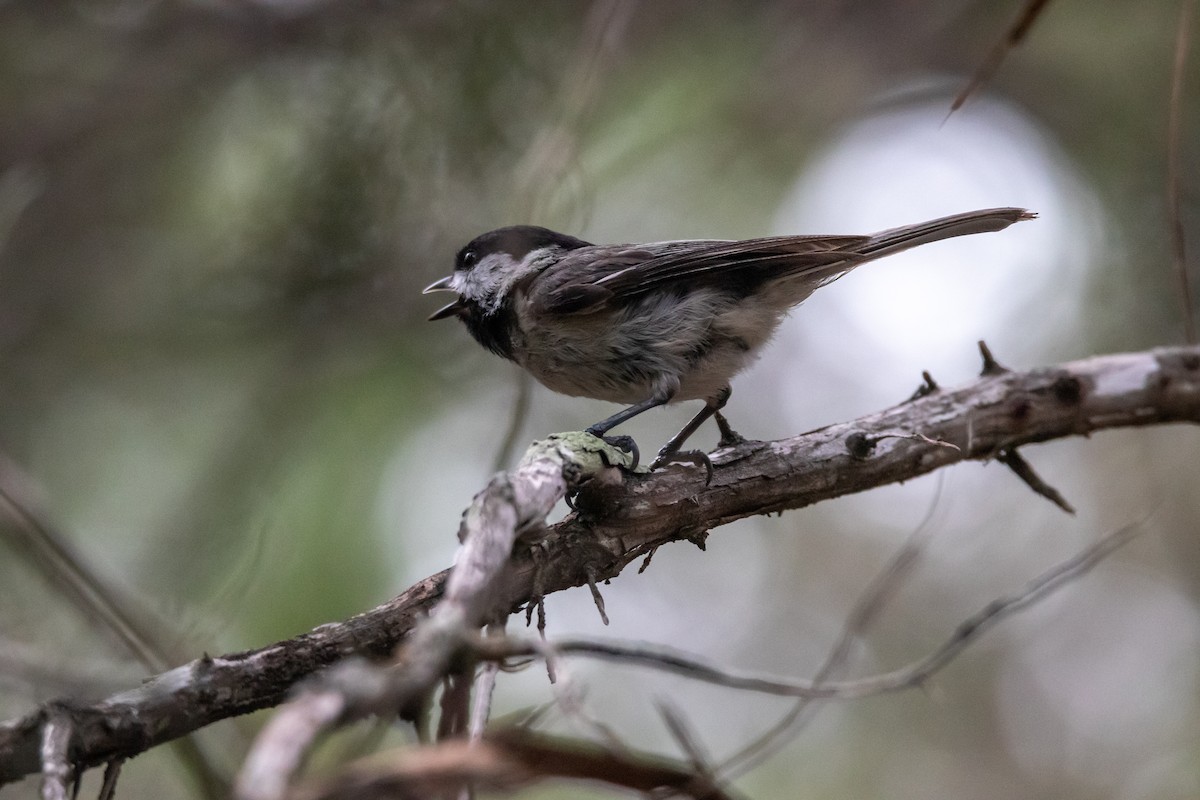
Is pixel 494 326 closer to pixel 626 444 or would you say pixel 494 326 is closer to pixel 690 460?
pixel 626 444

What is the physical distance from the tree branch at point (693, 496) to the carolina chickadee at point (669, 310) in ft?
1.70

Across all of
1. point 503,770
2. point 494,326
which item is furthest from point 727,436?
point 503,770

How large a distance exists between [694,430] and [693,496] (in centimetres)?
65

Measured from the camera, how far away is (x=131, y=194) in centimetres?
598

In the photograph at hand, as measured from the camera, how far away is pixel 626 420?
134 inches

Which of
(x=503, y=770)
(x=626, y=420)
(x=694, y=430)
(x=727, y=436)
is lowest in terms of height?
(x=503, y=770)

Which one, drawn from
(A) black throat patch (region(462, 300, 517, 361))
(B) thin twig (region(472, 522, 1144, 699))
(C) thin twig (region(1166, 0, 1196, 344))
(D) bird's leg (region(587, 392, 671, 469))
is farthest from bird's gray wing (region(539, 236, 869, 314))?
(B) thin twig (region(472, 522, 1144, 699))

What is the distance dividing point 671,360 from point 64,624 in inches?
110

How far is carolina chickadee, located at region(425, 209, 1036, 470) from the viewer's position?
11.8ft

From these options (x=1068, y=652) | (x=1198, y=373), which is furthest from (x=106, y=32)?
(x=1068, y=652)

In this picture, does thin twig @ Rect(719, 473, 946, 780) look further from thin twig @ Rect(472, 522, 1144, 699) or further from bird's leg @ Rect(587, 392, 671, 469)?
bird's leg @ Rect(587, 392, 671, 469)

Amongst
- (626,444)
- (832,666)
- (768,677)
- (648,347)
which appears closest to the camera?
(768,677)

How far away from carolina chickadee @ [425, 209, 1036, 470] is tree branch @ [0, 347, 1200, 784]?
0.52 meters

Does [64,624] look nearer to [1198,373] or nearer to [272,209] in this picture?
[272,209]
